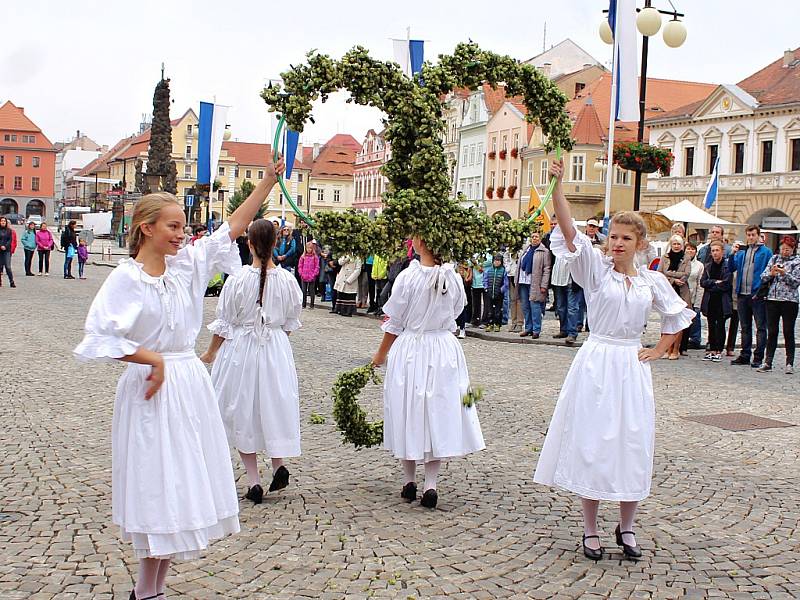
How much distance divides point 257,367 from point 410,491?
55.1 inches

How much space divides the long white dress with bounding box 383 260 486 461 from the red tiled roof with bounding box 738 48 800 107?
1932 inches

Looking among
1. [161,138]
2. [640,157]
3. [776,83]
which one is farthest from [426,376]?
[776,83]

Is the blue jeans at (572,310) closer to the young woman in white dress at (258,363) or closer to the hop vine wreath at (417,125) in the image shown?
the hop vine wreath at (417,125)

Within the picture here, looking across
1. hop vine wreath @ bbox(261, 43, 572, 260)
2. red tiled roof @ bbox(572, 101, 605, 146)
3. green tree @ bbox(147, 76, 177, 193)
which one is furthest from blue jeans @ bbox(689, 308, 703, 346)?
red tiled roof @ bbox(572, 101, 605, 146)

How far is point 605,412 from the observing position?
5.81 meters

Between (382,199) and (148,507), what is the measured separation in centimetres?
365

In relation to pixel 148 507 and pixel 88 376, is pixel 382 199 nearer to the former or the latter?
pixel 148 507

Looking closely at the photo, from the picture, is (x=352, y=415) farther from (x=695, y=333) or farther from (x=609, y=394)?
(x=695, y=333)

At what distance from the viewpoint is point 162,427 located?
4.56 m

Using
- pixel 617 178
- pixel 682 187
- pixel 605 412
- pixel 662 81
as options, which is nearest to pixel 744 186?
pixel 682 187

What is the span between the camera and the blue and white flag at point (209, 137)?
96.5 ft

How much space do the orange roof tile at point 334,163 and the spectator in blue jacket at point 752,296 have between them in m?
63.3

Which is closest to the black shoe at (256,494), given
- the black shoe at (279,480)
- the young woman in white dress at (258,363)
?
the young woman in white dress at (258,363)

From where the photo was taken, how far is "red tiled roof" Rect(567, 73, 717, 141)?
64881mm
